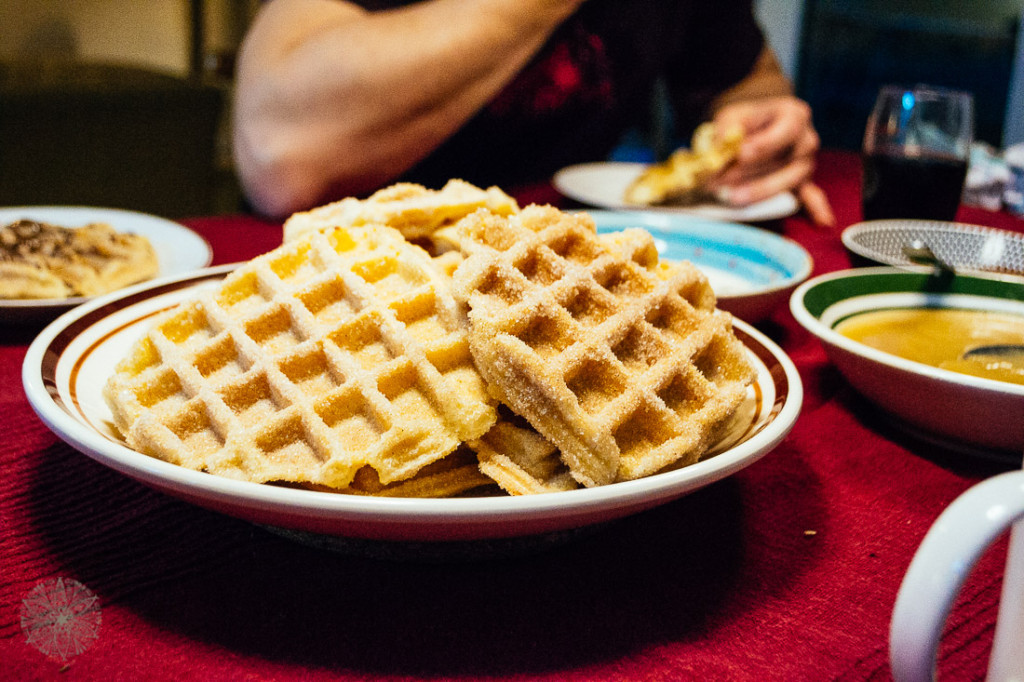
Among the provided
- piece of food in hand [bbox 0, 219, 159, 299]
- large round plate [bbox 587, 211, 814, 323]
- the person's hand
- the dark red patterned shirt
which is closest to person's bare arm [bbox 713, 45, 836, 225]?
the person's hand

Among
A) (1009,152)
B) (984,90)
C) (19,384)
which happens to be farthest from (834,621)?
(984,90)

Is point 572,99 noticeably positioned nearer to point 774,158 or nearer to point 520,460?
point 774,158

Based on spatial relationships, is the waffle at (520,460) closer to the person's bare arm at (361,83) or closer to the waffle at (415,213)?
the waffle at (415,213)

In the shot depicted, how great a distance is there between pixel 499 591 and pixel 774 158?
188 centimetres

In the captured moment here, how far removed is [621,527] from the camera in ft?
2.29

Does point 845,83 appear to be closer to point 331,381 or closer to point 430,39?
point 430,39

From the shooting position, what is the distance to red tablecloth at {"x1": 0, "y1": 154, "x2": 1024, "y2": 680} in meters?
0.54

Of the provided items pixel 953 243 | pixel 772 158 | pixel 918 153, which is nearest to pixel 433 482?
pixel 953 243

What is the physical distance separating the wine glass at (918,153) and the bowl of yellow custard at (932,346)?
2.18ft

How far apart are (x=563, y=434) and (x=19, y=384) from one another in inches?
27.1

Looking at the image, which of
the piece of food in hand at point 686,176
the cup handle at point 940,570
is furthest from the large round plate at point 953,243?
the cup handle at point 940,570

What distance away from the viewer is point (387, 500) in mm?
503

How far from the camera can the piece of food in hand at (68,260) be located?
1.09 meters

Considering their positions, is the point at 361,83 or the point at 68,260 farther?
the point at 361,83
